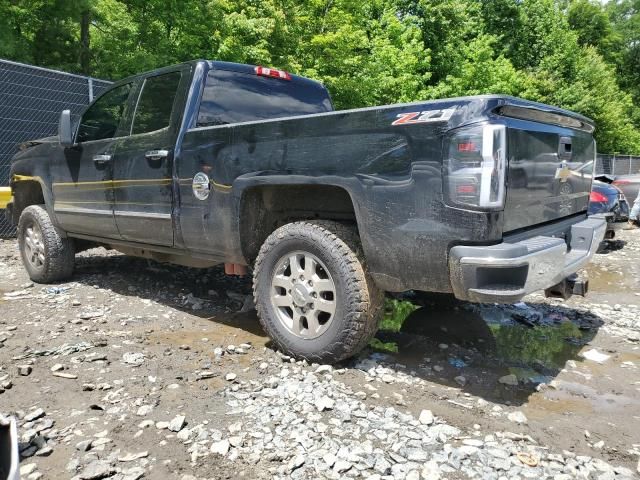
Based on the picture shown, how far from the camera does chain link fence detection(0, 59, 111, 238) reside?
797 cm

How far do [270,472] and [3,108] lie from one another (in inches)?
319

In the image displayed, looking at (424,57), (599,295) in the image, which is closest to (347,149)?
(599,295)

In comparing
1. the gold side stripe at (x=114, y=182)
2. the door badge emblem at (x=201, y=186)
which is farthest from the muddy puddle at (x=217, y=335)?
the gold side stripe at (x=114, y=182)

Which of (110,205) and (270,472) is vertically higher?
(110,205)

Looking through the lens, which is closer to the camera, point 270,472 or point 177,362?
point 270,472

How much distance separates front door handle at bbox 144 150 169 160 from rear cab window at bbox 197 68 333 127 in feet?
1.12

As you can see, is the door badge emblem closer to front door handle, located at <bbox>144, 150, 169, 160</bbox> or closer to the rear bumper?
front door handle, located at <bbox>144, 150, 169, 160</bbox>

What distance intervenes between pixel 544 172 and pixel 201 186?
7.50 feet

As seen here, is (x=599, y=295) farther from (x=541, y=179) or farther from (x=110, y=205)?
(x=110, y=205)

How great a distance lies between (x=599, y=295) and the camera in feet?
18.2

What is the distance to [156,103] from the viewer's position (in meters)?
4.24

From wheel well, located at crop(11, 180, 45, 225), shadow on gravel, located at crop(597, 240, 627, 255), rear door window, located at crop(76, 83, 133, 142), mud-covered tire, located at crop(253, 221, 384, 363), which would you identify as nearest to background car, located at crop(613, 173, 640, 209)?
shadow on gravel, located at crop(597, 240, 627, 255)

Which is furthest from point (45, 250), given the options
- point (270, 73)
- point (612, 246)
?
point (612, 246)

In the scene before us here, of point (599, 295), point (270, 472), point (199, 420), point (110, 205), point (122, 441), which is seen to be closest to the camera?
point (270, 472)
